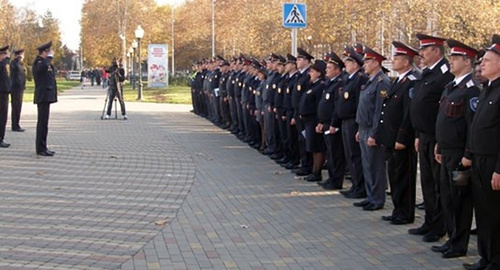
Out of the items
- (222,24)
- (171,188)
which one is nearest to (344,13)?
(171,188)

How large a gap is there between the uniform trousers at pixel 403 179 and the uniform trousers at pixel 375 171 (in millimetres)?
774

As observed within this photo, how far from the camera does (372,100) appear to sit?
30.7 feet

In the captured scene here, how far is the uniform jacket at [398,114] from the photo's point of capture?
818 centimetres

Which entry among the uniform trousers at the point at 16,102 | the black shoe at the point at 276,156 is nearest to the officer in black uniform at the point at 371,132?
the black shoe at the point at 276,156

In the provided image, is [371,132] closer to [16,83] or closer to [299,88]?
[299,88]

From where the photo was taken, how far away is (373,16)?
31.3m

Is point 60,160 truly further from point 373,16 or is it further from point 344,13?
point 344,13

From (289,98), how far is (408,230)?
5.04m

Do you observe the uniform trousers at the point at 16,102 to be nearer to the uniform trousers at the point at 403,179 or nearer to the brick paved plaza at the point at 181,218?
the brick paved plaza at the point at 181,218

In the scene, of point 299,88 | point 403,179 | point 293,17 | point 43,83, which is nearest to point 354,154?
point 403,179

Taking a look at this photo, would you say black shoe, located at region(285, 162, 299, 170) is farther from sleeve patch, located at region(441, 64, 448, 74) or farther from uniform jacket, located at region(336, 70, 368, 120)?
sleeve patch, located at region(441, 64, 448, 74)

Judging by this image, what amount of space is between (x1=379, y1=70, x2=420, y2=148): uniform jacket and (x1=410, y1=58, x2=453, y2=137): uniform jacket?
467 millimetres

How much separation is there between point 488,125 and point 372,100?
3264mm

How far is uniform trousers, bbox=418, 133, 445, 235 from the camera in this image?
7605 mm
